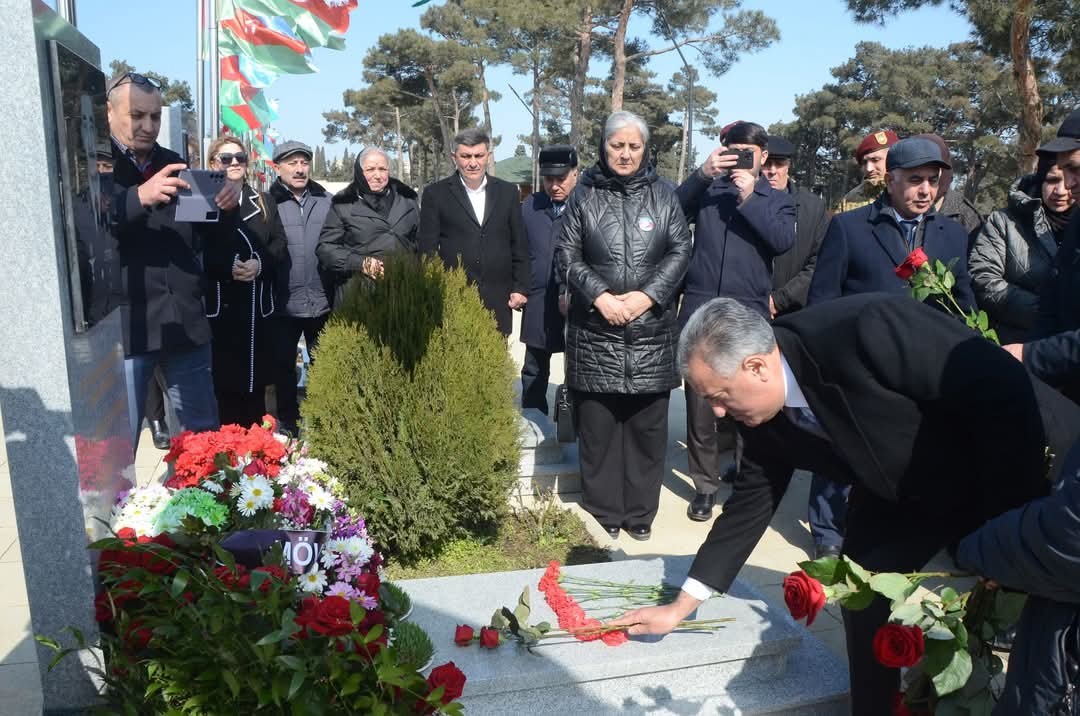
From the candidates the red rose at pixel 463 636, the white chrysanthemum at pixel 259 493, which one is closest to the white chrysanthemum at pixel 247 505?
the white chrysanthemum at pixel 259 493

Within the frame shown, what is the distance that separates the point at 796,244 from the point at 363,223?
262 centimetres

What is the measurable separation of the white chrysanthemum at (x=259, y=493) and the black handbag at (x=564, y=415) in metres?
2.11

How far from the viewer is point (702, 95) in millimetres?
46219

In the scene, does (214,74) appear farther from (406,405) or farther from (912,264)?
(912,264)

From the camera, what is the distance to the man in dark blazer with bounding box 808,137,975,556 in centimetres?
379

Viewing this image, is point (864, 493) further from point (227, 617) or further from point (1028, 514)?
point (227, 617)

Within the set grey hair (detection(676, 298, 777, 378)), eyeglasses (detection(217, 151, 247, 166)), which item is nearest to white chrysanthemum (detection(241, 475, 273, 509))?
grey hair (detection(676, 298, 777, 378))

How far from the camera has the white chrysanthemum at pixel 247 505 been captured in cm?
281

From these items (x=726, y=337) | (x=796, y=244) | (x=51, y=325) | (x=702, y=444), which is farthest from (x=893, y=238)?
(x=51, y=325)

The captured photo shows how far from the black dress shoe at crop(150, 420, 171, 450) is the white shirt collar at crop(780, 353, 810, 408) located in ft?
15.6

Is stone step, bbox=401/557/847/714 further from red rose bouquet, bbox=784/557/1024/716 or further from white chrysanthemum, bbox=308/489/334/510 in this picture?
red rose bouquet, bbox=784/557/1024/716

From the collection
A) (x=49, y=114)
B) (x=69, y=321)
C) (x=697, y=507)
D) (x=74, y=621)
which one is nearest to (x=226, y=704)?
(x=74, y=621)

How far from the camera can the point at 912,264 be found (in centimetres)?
336

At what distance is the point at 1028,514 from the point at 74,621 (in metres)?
2.43
